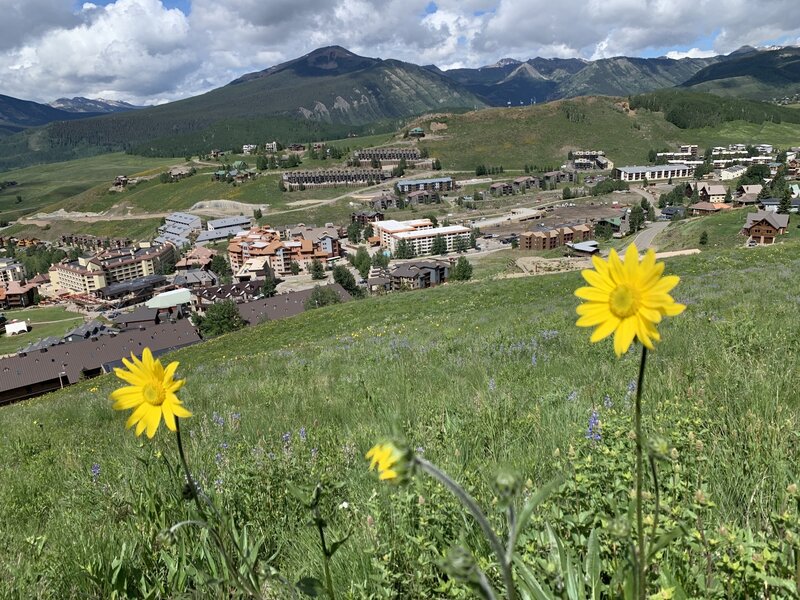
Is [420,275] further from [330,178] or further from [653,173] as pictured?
[653,173]

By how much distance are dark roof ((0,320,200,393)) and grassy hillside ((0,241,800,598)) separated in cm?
5123

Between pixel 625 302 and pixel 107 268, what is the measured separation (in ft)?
480

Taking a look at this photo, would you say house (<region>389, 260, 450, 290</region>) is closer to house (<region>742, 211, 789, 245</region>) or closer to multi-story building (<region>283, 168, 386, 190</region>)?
house (<region>742, 211, 789, 245</region>)

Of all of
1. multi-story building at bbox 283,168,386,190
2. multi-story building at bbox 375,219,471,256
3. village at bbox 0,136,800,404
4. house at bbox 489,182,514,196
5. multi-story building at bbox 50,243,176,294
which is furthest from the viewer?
multi-story building at bbox 283,168,386,190

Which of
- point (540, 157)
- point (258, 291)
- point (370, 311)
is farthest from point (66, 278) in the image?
point (540, 157)

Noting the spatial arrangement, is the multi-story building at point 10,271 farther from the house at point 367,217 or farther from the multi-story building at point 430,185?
the multi-story building at point 430,185

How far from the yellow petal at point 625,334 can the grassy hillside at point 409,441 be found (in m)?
1.26

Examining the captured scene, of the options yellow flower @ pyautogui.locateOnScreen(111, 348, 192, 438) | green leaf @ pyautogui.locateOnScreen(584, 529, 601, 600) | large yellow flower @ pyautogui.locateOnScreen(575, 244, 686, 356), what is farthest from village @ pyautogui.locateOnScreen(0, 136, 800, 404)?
large yellow flower @ pyautogui.locateOnScreen(575, 244, 686, 356)

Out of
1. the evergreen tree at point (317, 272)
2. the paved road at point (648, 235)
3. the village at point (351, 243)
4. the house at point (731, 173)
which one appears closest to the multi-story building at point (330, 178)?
the village at point (351, 243)

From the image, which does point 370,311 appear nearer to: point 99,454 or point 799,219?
point 99,454

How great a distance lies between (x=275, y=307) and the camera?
7525 centimetres

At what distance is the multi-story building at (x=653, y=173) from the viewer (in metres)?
161

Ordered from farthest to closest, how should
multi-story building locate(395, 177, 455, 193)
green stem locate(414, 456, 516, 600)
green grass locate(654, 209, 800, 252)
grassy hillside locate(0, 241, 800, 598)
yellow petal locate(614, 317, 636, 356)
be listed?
multi-story building locate(395, 177, 455, 193), green grass locate(654, 209, 800, 252), grassy hillside locate(0, 241, 800, 598), yellow petal locate(614, 317, 636, 356), green stem locate(414, 456, 516, 600)

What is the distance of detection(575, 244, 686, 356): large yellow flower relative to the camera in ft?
4.78
